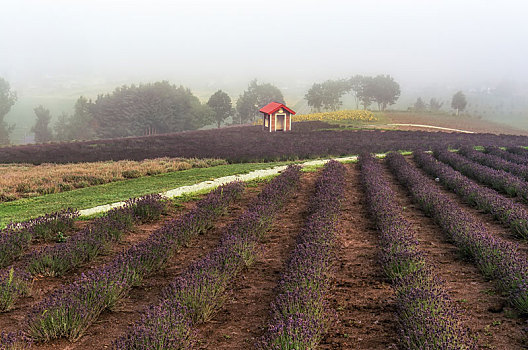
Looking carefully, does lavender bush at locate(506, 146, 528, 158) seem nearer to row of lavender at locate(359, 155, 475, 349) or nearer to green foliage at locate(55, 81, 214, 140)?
row of lavender at locate(359, 155, 475, 349)

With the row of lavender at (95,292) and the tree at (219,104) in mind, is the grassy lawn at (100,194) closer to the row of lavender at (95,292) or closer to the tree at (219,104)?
the row of lavender at (95,292)

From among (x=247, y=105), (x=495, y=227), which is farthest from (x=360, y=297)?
(x=247, y=105)

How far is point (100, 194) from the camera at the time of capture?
12586mm

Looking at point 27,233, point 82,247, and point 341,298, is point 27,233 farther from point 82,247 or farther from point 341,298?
point 341,298

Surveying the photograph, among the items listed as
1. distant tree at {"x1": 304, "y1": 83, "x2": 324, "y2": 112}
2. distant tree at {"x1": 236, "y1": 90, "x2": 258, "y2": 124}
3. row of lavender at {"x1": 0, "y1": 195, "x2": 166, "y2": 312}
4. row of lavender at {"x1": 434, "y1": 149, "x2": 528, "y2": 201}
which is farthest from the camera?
distant tree at {"x1": 236, "y1": 90, "x2": 258, "y2": 124}

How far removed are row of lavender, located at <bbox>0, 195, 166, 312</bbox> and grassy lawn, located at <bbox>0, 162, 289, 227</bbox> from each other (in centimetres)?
195

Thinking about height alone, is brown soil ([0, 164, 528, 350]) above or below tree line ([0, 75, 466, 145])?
below

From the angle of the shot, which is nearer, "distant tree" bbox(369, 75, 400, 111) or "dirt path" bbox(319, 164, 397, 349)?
"dirt path" bbox(319, 164, 397, 349)

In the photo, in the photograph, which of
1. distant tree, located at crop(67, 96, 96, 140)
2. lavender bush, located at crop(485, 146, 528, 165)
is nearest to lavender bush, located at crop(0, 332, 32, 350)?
lavender bush, located at crop(485, 146, 528, 165)

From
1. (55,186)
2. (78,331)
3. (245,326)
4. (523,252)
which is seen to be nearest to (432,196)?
(523,252)

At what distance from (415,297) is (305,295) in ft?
3.40

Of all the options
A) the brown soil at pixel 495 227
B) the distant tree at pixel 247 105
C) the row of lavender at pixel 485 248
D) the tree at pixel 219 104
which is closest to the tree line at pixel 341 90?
the distant tree at pixel 247 105

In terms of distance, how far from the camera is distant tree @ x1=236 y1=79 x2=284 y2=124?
80.5 meters

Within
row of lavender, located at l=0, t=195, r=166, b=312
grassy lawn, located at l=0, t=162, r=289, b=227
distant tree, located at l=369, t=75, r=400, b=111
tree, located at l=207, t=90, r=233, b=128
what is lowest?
grassy lawn, located at l=0, t=162, r=289, b=227
